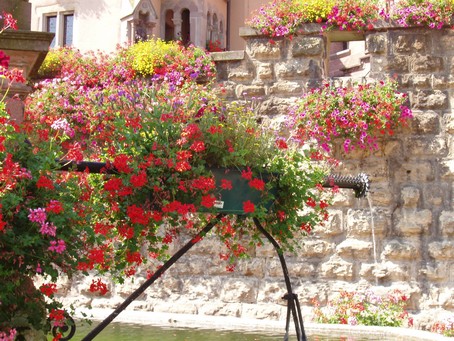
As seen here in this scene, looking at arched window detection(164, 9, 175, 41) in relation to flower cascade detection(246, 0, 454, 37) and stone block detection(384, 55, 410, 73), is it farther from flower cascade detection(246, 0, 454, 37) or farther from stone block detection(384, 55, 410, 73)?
stone block detection(384, 55, 410, 73)

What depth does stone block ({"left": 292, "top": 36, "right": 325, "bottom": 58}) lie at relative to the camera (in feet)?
30.3

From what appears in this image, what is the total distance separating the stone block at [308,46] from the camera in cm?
923

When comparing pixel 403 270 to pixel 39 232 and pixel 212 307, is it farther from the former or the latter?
pixel 39 232

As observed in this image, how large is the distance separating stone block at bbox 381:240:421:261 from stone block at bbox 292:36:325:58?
84.6 inches

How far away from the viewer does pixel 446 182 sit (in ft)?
28.5

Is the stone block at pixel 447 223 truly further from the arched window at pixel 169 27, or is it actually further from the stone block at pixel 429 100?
the arched window at pixel 169 27

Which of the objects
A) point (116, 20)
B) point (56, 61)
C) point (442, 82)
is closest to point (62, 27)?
point (116, 20)

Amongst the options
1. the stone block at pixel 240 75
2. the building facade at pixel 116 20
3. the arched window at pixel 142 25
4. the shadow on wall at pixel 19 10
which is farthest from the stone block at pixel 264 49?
the arched window at pixel 142 25

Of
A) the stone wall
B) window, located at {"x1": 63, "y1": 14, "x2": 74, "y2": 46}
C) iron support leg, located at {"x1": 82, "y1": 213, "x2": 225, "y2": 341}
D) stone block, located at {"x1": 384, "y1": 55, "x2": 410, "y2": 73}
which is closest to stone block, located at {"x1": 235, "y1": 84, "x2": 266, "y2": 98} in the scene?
the stone wall

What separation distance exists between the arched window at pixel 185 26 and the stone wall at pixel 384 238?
10.3 meters

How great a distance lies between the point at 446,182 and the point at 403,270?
98 cm

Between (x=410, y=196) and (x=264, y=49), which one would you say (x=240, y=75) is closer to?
(x=264, y=49)

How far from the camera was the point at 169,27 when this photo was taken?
20297mm

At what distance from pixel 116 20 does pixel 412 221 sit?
9.97 meters
